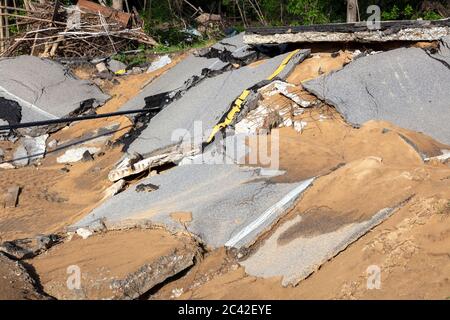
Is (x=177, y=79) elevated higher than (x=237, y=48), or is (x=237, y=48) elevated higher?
(x=237, y=48)

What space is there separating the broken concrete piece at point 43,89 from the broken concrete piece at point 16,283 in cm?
552

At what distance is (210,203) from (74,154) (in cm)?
406

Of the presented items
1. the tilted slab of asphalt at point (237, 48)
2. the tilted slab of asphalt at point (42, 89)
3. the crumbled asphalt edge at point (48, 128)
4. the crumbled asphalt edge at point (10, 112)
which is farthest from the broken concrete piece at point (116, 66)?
the crumbled asphalt edge at point (10, 112)

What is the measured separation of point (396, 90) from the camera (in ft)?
25.6

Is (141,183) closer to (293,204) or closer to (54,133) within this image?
(293,204)

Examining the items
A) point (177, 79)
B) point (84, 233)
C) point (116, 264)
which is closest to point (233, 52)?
point (177, 79)

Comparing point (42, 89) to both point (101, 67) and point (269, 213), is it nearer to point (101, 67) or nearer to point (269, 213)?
point (101, 67)

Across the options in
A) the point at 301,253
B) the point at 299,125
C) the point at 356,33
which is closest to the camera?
the point at 301,253

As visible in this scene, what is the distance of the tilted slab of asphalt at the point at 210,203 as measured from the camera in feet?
19.0

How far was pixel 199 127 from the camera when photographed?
838cm

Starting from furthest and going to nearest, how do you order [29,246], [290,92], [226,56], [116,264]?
[226,56] < [290,92] < [29,246] < [116,264]

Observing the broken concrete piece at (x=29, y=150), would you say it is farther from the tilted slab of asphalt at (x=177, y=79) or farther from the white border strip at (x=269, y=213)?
the white border strip at (x=269, y=213)
